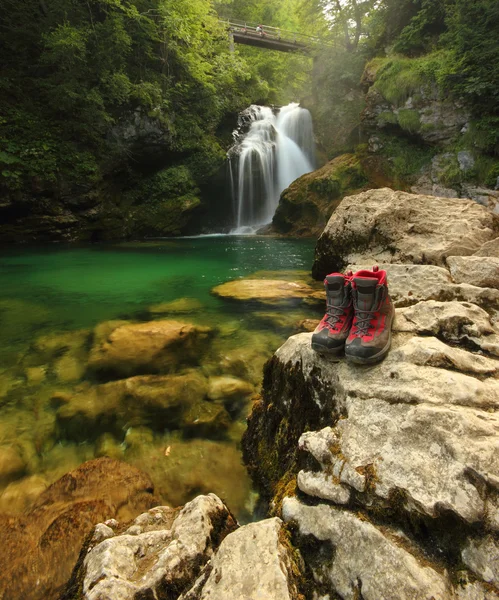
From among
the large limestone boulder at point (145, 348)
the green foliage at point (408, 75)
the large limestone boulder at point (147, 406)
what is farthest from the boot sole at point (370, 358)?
the green foliage at point (408, 75)

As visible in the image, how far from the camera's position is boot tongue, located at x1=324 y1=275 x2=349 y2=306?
208 centimetres

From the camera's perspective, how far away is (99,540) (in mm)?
1533

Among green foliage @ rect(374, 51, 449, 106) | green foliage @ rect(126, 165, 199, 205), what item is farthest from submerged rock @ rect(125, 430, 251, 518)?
green foliage @ rect(126, 165, 199, 205)

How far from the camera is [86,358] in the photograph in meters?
3.81

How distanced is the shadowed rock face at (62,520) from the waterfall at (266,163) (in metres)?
16.8

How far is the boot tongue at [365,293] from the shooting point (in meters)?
1.97

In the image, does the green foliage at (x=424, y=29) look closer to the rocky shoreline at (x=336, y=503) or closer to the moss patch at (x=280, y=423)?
the rocky shoreline at (x=336, y=503)

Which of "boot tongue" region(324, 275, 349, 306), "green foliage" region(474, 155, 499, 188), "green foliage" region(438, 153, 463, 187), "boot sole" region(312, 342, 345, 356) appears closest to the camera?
"boot sole" region(312, 342, 345, 356)

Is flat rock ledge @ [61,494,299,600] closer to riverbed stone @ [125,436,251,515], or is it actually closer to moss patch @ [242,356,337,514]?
moss patch @ [242,356,337,514]

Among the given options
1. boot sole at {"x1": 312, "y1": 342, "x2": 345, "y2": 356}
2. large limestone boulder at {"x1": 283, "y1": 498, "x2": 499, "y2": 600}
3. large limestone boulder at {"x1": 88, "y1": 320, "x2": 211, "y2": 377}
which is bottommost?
large limestone boulder at {"x1": 88, "y1": 320, "x2": 211, "y2": 377}

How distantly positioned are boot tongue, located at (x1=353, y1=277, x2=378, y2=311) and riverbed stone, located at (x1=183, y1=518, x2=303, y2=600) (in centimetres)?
129

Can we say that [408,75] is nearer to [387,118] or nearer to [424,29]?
[387,118]

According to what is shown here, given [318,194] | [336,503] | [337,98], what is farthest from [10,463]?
[337,98]

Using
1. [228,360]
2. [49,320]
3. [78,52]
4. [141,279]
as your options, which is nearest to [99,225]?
[78,52]
